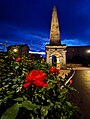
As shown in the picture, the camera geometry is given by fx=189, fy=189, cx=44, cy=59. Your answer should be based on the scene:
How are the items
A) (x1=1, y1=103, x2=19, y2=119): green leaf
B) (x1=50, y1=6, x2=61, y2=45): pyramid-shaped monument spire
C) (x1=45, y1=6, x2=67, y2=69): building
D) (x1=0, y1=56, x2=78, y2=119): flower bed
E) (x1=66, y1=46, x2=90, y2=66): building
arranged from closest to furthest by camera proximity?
1. (x1=1, y1=103, x2=19, y2=119): green leaf
2. (x1=0, y1=56, x2=78, y2=119): flower bed
3. (x1=45, y1=6, x2=67, y2=69): building
4. (x1=50, y1=6, x2=61, y2=45): pyramid-shaped monument spire
5. (x1=66, y1=46, x2=90, y2=66): building

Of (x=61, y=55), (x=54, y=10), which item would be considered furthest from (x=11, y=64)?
(x=54, y=10)

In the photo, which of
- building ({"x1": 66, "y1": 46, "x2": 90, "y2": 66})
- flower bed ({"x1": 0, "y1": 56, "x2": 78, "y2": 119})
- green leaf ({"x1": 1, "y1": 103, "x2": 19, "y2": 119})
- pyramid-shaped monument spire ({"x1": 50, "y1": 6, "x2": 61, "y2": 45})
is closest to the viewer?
green leaf ({"x1": 1, "y1": 103, "x2": 19, "y2": 119})

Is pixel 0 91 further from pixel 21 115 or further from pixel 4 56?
pixel 4 56

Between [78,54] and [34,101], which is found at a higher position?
[78,54]

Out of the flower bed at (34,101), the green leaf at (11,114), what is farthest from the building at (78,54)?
the green leaf at (11,114)

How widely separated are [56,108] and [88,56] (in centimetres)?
6069

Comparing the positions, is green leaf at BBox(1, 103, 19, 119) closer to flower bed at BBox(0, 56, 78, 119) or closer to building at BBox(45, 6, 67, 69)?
flower bed at BBox(0, 56, 78, 119)

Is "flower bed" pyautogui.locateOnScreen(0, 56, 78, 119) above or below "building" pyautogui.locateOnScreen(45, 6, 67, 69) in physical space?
below

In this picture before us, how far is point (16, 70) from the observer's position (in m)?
4.60

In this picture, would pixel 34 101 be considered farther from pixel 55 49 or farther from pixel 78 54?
pixel 78 54

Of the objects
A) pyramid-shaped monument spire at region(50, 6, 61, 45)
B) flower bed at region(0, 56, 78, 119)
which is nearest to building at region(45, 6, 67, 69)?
pyramid-shaped monument spire at region(50, 6, 61, 45)

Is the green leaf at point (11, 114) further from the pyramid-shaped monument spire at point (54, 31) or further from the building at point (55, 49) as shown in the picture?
the pyramid-shaped monument spire at point (54, 31)

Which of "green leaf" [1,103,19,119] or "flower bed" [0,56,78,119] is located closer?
"green leaf" [1,103,19,119]

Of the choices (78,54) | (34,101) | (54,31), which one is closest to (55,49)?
(54,31)
